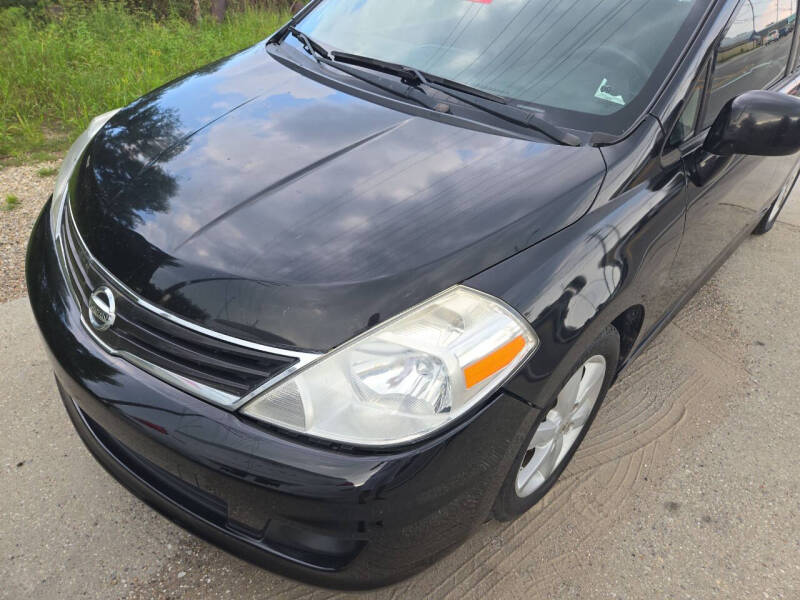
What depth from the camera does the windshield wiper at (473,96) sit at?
5.85ft

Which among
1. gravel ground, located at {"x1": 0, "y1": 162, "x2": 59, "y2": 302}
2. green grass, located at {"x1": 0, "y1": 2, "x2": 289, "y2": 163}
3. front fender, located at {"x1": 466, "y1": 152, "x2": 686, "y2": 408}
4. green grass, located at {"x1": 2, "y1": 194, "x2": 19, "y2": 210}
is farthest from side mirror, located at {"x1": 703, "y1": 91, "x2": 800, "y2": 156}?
green grass, located at {"x1": 0, "y1": 2, "x2": 289, "y2": 163}

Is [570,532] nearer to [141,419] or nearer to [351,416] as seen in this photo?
[351,416]

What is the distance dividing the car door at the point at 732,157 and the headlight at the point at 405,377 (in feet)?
3.28

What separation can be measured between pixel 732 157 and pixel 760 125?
338 mm

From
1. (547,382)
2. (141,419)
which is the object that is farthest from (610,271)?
(141,419)

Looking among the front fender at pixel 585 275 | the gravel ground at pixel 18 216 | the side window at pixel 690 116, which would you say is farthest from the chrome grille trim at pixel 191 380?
the gravel ground at pixel 18 216

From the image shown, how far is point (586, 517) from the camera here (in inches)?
78.4

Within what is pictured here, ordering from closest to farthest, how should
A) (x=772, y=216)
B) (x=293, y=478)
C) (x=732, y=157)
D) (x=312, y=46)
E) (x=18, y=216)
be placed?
(x=293, y=478), (x=732, y=157), (x=312, y=46), (x=18, y=216), (x=772, y=216)

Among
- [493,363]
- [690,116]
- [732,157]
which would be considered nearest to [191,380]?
[493,363]

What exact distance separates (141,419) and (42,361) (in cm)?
135

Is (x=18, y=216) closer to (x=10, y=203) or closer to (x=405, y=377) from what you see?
(x=10, y=203)

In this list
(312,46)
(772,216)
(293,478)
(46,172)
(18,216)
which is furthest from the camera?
(772,216)

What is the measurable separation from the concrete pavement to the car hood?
2.73 ft

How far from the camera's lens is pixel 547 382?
148 cm
